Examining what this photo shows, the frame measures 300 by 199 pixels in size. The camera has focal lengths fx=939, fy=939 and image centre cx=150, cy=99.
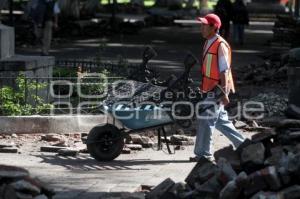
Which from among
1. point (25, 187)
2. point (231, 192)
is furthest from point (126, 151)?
point (231, 192)

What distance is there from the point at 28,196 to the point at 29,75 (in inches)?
245

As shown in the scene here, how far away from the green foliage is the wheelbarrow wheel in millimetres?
2212

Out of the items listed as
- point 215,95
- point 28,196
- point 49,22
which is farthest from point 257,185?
point 49,22

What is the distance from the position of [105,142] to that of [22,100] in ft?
8.43

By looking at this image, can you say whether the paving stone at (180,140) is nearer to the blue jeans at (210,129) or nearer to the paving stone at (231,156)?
the blue jeans at (210,129)

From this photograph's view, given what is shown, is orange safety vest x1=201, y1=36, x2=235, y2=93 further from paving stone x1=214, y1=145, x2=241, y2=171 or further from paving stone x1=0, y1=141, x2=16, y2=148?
paving stone x1=0, y1=141, x2=16, y2=148

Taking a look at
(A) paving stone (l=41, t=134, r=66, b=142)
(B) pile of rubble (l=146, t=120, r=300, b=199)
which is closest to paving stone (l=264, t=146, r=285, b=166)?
(B) pile of rubble (l=146, t=120, r=300, b=199)

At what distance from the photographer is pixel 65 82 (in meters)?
14.5

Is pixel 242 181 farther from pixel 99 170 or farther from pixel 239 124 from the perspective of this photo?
pixel 239 124

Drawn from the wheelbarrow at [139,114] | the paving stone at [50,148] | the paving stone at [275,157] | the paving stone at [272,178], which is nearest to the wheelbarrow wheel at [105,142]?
the wheelbarrow at [139,114]

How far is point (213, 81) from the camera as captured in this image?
11266mm

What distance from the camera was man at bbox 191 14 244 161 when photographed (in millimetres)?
11188

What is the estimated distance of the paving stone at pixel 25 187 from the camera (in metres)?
8.55

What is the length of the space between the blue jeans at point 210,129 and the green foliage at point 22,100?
10.8 feet
